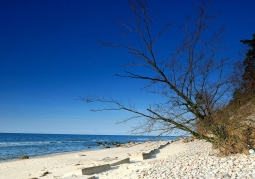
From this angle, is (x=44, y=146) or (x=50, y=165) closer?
(x=50, y=165)

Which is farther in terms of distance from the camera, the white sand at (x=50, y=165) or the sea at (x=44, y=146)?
the sea at (x=44, y=146)

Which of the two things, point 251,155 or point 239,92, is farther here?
point 239,92

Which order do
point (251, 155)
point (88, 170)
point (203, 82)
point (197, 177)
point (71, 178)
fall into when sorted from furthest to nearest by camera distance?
1. point (203, 82)
2. point (88, 170)
3. point (251, 155)
4. point (71, 178)
5. point (197, 177)

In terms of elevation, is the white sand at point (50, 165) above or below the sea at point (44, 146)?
below

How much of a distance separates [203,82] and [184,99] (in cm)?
81

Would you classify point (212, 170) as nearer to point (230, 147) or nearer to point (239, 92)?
point (230, 147)

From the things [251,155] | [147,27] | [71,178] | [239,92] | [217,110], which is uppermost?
[147,27]

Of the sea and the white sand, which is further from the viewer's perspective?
the sea

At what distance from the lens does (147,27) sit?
24.3 ft

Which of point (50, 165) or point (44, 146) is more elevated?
→ point (44, 146)

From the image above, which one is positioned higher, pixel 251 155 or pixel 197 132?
pixel 197 132

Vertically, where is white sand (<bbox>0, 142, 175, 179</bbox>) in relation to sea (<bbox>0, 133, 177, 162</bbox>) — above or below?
below

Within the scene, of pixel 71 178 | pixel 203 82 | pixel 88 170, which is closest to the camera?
pixel 71 178

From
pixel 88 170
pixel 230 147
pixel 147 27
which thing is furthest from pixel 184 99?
pixel 88 170
